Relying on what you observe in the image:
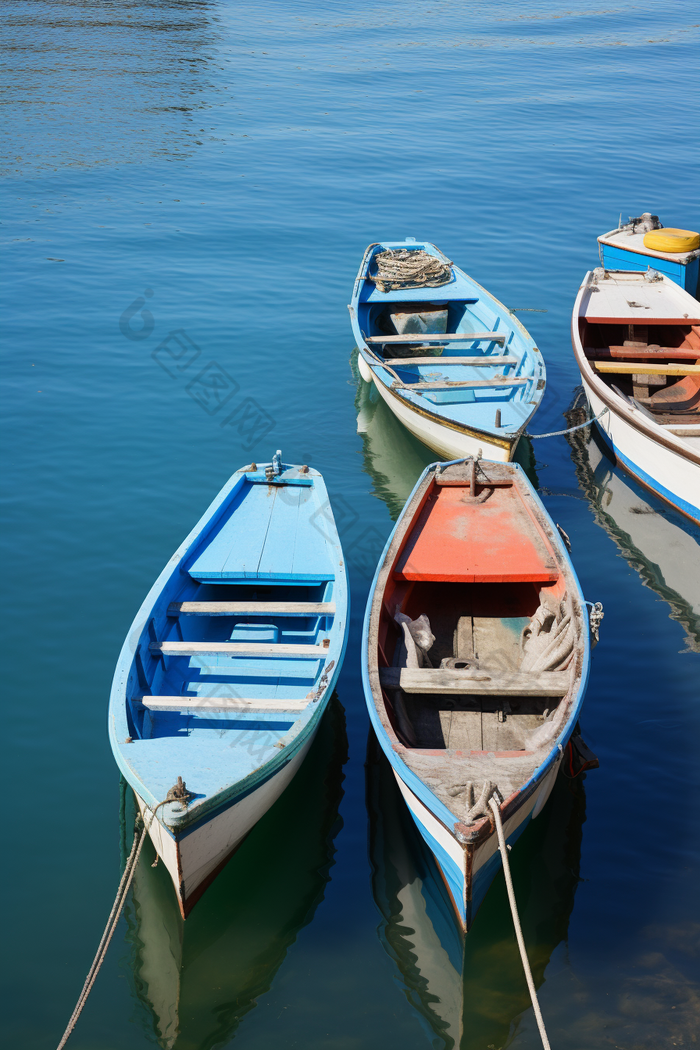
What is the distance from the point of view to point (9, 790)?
25.2 feet

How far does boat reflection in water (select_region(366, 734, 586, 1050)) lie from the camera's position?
19.9 ft

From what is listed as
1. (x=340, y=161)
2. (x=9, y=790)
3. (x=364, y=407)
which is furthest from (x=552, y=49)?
(x=9, y=790)

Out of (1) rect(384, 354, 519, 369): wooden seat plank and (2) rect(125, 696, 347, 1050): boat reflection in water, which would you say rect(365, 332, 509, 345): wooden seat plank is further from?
(2) rect(125, 696, 347, 1050): boat reflection in water

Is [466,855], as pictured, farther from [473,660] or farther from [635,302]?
[635,302]

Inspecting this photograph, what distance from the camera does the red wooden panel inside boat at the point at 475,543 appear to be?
8648 millimetres

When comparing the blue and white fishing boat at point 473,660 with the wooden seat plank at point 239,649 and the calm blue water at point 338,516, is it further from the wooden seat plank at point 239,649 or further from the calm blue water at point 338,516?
the calm blue water at point 338,516

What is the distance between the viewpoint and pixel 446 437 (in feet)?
39.5

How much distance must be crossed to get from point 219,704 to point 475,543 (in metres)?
3.47

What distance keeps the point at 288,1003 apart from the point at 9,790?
3368 mm

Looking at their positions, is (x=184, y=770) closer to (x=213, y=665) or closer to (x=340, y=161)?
(x=213, y=665)

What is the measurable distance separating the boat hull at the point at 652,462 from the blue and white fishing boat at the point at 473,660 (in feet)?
9.86

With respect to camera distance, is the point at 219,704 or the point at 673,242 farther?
the point at 673,242

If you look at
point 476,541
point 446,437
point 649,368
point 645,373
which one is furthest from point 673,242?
point 476,541

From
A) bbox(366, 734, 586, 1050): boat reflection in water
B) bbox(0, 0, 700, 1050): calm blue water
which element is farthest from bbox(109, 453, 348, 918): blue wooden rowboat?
bbox(366, 734, 586, 1050): boat reflection in water
